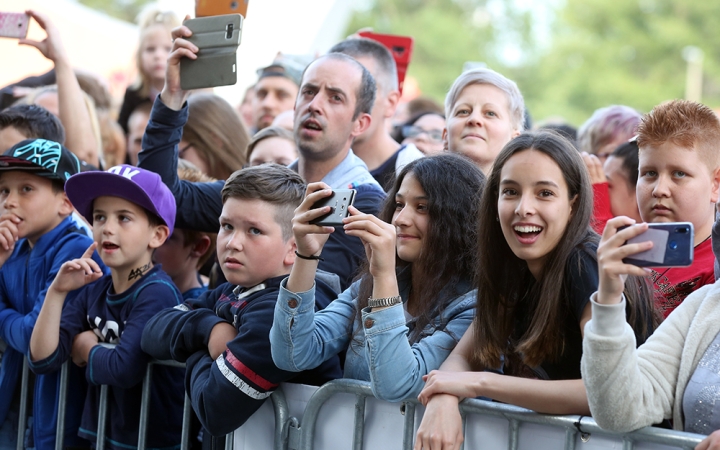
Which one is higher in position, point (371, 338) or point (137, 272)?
point (137, 272)

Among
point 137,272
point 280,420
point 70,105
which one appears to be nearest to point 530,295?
point 280,420

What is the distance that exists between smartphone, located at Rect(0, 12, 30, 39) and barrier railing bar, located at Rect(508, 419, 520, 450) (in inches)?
137

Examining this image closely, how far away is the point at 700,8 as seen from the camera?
30.9m

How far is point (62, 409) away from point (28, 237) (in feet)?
3.17

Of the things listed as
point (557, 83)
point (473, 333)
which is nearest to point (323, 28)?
point (473, 333)

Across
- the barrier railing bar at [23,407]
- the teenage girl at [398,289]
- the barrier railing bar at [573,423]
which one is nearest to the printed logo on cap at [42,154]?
the barrier railing bar at [23,407]

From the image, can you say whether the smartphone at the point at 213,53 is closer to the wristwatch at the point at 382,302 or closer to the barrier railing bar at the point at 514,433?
the wristwatch at the point at 382,302

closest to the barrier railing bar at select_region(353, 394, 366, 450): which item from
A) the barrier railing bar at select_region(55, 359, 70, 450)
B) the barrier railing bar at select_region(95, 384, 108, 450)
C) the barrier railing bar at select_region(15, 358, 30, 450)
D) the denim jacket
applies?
the denim jacket

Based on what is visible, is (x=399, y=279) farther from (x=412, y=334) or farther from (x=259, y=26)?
(x=259, y=26)

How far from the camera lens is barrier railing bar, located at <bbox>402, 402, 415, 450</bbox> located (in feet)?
8.82

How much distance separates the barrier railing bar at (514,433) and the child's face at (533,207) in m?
0.48

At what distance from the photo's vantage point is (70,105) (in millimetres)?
5176

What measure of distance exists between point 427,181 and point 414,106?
180 inches

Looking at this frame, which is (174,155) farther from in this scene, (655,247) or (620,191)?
(655,247)
